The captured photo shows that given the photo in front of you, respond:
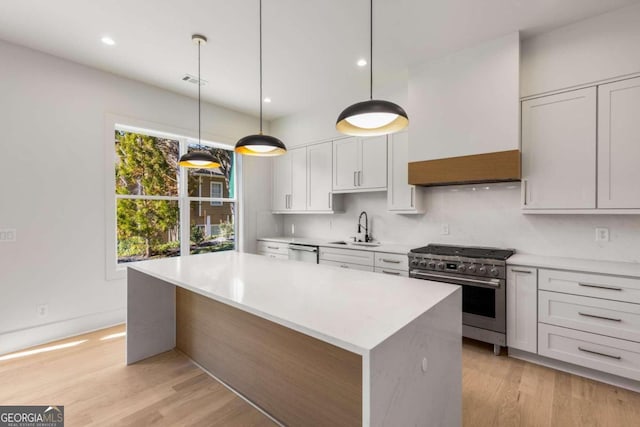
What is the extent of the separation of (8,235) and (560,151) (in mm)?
5107

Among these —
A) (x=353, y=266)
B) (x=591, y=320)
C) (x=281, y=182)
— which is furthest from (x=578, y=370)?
(x=281, y=182)

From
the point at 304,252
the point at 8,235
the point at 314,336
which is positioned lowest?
the point at 304,252

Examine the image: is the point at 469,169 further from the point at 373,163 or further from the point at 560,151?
the point at 373,163

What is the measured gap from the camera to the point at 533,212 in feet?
8.76

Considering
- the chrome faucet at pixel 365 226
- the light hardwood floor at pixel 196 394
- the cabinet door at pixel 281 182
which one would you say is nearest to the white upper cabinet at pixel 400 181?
the chrome faucet at pixel 365 226

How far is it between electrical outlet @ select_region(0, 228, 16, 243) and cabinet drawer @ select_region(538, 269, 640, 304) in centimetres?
479

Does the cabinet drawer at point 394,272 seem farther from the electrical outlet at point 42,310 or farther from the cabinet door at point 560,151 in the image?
the electrical outlet at point 42,310

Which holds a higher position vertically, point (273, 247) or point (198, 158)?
point (198, 158)

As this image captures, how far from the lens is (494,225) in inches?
122

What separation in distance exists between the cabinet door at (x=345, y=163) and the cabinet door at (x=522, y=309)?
2111mm

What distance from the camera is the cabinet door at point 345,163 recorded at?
3953 mm

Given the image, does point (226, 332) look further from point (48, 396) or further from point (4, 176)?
point (4, 176)

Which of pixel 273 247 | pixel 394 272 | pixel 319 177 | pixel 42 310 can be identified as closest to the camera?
pixel 42 310

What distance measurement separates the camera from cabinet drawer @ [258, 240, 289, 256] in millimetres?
4469
